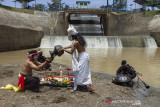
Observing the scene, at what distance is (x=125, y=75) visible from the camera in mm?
5203

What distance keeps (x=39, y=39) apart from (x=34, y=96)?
759 inches

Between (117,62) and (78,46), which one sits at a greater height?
(78,46)

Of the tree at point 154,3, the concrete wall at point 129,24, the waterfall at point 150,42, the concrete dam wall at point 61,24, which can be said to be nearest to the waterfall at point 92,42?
the concrete dam wall at point 61,24

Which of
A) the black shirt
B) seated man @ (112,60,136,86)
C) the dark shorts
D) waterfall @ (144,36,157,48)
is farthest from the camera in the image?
waterfall @ (144,36,157,48)

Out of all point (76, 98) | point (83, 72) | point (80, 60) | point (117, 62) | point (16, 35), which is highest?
point (16, 35)

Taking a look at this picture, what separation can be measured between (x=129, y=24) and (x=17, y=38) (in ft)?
76.0

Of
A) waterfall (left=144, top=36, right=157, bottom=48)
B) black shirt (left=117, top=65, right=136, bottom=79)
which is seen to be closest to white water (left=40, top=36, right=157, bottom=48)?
waterfall (left=144, top=36, right=157, bottom=48)

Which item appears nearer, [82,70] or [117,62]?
[82,70]

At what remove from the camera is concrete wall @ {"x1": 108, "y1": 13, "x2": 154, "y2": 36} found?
30.4 metres

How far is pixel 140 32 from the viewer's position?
98.5 ft

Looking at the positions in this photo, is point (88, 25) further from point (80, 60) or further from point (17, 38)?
point (80, 60)

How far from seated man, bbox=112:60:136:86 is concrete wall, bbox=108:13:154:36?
26059 mm

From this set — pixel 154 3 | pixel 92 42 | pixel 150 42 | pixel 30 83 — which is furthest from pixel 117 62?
pixel 154 3

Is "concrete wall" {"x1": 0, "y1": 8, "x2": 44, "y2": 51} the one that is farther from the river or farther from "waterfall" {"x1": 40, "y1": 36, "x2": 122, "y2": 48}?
the river
